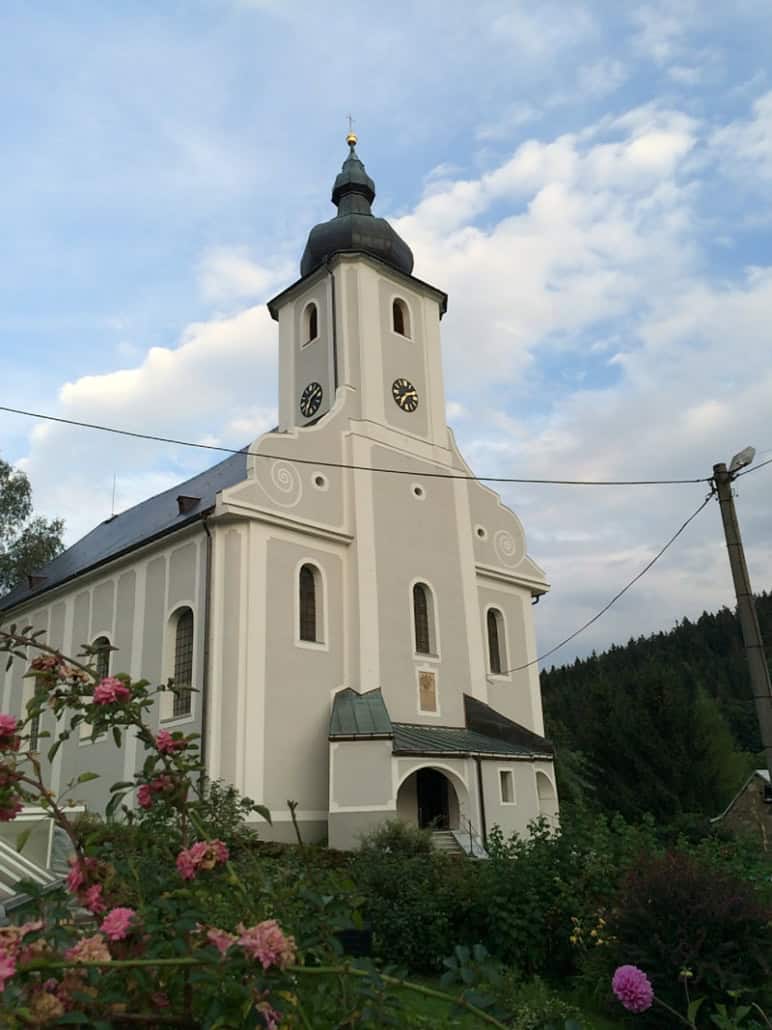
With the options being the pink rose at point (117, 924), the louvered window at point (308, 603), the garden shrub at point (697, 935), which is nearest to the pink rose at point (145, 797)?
the pink rose at point (117, 924)

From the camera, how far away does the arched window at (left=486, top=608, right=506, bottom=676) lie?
26.5m

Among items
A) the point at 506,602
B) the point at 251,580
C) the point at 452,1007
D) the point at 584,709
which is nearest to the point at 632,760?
the point at 584,709

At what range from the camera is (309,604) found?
891 inches

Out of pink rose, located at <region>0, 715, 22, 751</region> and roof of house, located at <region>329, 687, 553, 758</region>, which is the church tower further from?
pink rose, located at <region>0, 715, 22, 751</region>

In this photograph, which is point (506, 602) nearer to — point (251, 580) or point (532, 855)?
point (251, 580)

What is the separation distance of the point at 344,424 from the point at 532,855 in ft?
53.4

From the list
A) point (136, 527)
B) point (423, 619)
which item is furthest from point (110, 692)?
A: point (136, 527)

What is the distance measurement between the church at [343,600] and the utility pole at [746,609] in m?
10.1

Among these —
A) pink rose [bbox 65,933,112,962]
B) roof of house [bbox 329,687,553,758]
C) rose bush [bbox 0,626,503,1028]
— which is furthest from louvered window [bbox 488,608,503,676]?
pink rose [bbox 65,933,112,962]

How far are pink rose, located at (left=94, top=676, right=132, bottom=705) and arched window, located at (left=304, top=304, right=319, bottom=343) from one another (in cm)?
2454

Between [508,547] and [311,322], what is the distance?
9.23 m

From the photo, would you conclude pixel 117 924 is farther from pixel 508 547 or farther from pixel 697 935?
pixel 508 547

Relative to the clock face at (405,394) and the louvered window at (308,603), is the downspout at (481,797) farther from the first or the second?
the clock face at (405,394)

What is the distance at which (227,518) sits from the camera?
21.3 m
